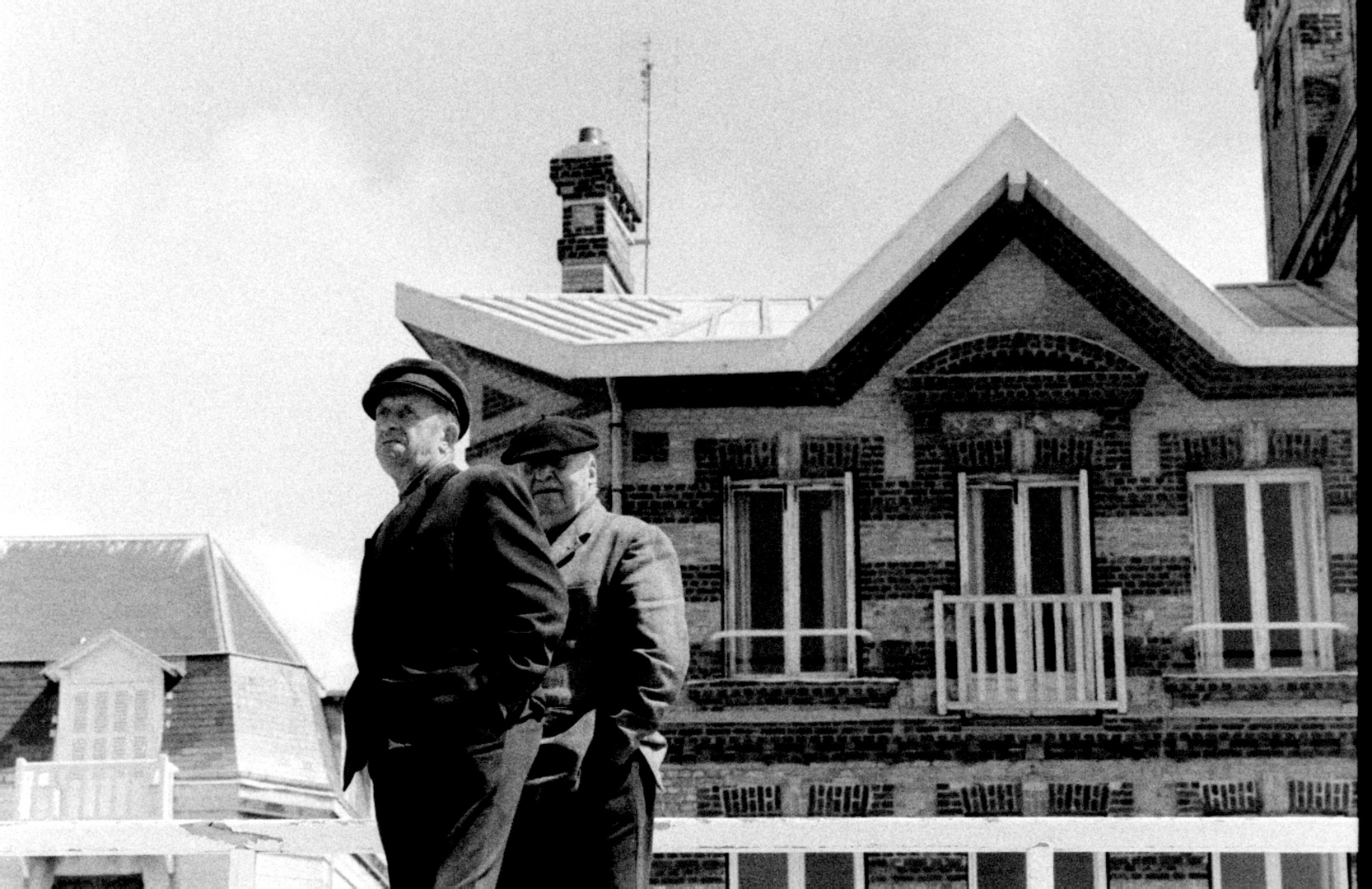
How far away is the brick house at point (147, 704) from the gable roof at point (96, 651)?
3 cm

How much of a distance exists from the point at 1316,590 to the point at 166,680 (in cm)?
2001

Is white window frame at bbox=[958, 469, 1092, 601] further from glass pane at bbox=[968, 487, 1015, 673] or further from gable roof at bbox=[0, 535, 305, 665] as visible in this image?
gable roof at bbox=[0, 535, 305, 665]

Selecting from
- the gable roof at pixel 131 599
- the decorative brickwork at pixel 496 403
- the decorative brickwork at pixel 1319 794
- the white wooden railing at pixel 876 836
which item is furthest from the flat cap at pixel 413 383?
the gable roof at pixel 131 599

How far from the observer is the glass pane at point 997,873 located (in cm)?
2086

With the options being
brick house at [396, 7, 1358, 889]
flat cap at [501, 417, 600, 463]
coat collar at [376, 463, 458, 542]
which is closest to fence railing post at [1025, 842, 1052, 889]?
flat cap at [501, 417, 600, 463]

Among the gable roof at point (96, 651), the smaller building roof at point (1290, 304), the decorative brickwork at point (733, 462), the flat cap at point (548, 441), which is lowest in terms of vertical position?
the flat cap at point (548, 441)

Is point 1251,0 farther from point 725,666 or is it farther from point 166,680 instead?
point 166,680

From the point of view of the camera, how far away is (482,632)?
5.27 metres

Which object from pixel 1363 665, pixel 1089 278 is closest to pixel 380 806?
pixel 1363 665

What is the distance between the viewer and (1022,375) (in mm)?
22141

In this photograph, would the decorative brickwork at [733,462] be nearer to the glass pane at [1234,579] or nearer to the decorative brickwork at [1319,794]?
the glass pane at [1234,579]

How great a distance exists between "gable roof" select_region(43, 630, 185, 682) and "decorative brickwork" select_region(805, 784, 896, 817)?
54.6ft

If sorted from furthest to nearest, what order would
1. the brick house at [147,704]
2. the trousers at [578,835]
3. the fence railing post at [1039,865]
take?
the brick house at [147,704], the fence railing post at [1039,865], the trousers at [578,835]

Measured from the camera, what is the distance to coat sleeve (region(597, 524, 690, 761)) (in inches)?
234
